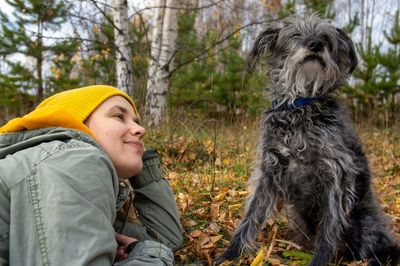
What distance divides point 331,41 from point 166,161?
3.20 m

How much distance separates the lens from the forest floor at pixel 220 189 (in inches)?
110

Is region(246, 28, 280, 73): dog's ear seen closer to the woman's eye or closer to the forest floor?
the forest floor

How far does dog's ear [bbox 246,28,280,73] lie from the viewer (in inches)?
126

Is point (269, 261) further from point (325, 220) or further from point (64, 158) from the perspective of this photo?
point (64, 158)

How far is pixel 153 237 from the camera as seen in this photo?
263 centimetres

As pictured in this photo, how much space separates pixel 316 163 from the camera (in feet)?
8.67

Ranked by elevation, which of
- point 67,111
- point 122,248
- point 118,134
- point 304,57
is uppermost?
point 304,57

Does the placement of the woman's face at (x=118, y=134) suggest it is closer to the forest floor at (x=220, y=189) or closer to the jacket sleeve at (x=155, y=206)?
the jacket sleeve at (x=155, y=206)

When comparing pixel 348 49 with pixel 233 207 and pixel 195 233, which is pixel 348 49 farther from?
pixel 195 233

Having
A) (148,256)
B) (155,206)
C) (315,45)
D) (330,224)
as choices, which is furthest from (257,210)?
(315,45)

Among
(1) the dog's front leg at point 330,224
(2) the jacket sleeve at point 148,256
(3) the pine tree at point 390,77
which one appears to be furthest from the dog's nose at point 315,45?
(3) the pine tree at point 390,77

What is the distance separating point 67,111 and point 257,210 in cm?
173

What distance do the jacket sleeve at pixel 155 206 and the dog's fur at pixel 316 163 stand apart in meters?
0.44

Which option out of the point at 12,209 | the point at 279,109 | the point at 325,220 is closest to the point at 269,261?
the point at 325,220
